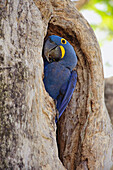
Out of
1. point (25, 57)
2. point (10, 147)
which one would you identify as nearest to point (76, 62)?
point (25, 57)

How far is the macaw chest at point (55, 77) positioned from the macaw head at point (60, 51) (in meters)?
0.06

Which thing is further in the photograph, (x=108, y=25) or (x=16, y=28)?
(x=108, y=25)

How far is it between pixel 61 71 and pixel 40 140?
2.85ft

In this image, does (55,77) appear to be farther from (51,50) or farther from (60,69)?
(51,50)

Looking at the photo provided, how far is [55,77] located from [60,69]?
97mm

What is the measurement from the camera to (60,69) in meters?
2.23

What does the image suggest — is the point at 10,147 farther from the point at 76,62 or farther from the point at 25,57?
the point at 76,62

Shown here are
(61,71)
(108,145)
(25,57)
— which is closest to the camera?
(25,57)

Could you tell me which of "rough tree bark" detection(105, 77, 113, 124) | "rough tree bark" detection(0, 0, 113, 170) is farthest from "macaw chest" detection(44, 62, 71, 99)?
"rough tree bark" detection(105, 77, 113, 124)

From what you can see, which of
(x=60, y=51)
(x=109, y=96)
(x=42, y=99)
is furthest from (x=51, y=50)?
(x=109, y=96)

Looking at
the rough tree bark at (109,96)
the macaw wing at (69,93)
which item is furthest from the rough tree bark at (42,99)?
the rough tree bark at (109,96)

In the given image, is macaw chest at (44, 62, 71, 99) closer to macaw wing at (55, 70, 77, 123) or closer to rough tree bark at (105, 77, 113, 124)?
macaw wing at (55, 70, 77, 123)

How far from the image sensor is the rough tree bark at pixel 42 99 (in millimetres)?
1421

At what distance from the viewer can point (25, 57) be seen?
155 centimetres
